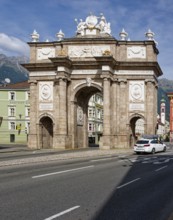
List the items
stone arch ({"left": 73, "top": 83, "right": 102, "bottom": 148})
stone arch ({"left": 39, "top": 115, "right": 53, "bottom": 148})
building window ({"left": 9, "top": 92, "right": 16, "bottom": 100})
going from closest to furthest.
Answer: stone arch ({"left": 73, "top": 83, "right": 102, "bottom": 148}) → stone arch ({"left": 39, "top": 115, "right": 53, "bottom": 148}) → building window ({"left": 9, "top": 92, "right": 16, "bottom": 100})

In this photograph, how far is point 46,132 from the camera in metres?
53.0

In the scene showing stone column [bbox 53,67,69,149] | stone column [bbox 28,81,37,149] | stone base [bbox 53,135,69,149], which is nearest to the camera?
stone base [bbox 53,135,69,149]

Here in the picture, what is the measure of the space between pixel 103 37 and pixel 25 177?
36.5 m

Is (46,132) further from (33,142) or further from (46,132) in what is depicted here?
(33,142)

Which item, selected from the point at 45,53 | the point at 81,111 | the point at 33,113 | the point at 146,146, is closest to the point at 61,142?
the point at 33,113

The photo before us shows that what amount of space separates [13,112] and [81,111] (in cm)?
3469

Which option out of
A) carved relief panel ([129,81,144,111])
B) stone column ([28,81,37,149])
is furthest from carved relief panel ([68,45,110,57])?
stone column ([28,81,37,149])

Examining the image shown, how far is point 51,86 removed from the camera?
5125cm

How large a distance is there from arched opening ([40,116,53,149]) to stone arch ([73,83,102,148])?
361 cm

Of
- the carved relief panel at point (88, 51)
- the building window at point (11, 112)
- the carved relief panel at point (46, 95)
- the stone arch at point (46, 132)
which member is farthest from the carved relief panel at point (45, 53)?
the building window at point (11, 112)

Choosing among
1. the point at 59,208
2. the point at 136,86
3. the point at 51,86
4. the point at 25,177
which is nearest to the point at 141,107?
the point at 136,86

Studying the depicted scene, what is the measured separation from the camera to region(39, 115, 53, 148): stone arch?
170 ft

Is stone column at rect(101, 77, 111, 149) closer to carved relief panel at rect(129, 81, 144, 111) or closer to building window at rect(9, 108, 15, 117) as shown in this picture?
carved relief panel at rect(129, 81, 144, 111)

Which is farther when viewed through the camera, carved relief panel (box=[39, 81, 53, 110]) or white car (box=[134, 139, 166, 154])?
carved relief panel (box=[39, 81, 53, 110])
